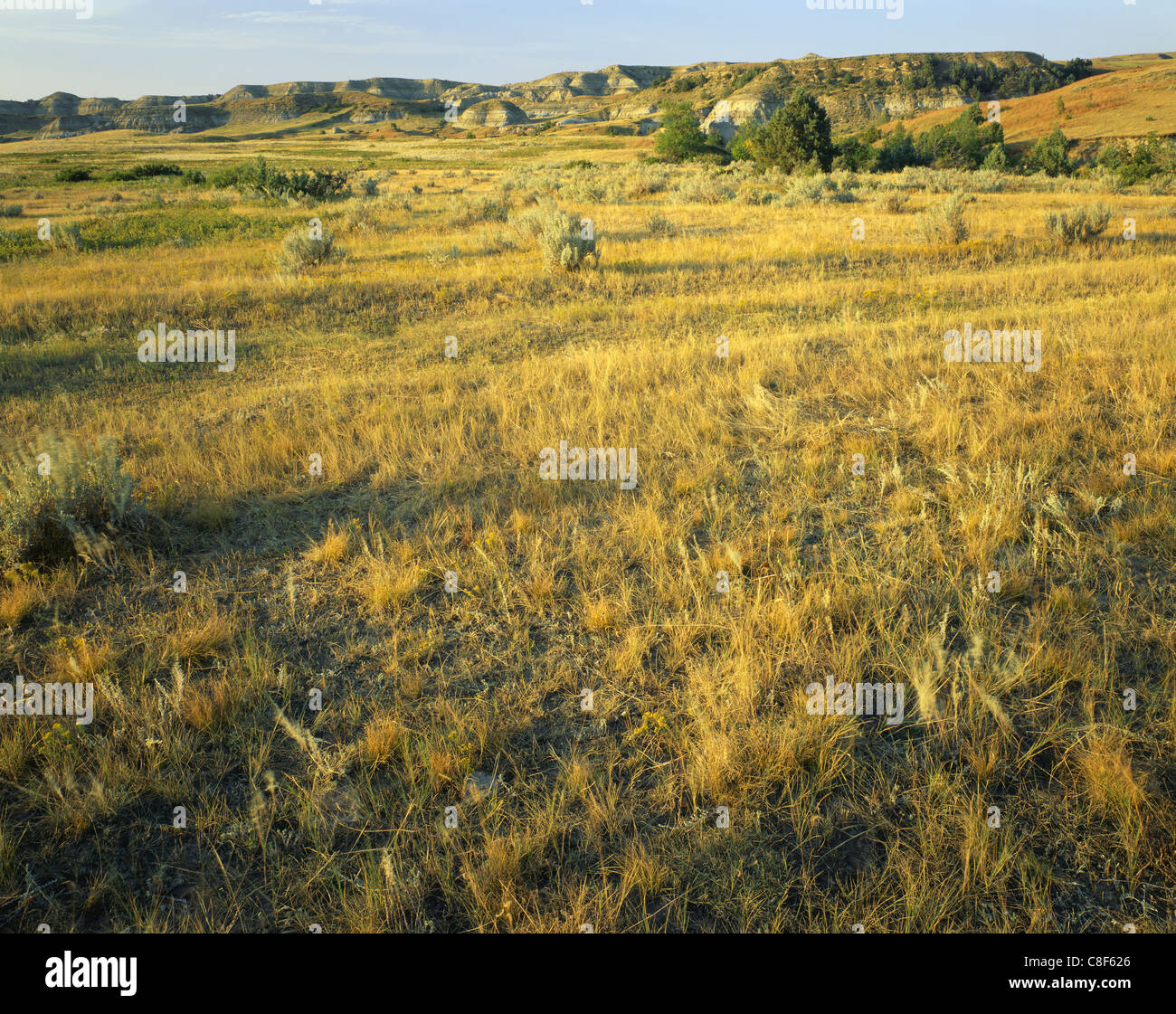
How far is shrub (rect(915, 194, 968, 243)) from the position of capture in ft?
48.4

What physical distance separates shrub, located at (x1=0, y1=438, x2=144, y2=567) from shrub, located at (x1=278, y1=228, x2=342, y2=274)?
11.6 meters

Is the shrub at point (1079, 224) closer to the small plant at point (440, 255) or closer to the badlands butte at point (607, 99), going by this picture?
the small plant at point (440, 255)

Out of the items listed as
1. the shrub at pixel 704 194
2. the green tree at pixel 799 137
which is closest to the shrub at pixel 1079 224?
the shrub at pixel 704 194

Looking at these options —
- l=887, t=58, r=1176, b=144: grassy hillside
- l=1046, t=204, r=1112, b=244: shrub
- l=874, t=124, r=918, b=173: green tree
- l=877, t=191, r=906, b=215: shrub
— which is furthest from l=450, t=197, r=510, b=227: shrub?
l=887, t=58, r=1176, b=144: grassy hillside

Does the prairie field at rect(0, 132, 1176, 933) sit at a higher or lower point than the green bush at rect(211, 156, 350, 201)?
lower

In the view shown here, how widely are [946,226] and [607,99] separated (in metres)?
134

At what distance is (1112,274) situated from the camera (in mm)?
10828

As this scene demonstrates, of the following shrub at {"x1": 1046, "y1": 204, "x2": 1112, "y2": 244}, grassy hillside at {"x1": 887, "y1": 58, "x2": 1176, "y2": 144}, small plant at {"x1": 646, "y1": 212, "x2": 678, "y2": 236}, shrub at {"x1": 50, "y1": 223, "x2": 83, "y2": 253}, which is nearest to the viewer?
shrub at {"x1": 1046, "y1": 204, "x2": 1112, "y2": 244}

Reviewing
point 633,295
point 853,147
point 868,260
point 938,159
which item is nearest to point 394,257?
point 633,295

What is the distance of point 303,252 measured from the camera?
14812 millimetres

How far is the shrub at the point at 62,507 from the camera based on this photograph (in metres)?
3.99

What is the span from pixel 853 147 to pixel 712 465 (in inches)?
1589

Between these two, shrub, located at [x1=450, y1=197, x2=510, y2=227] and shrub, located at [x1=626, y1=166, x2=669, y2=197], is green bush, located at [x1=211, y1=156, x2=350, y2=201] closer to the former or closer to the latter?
shrub, located at [x1=450, y1=197, x2=510, y2=227]
